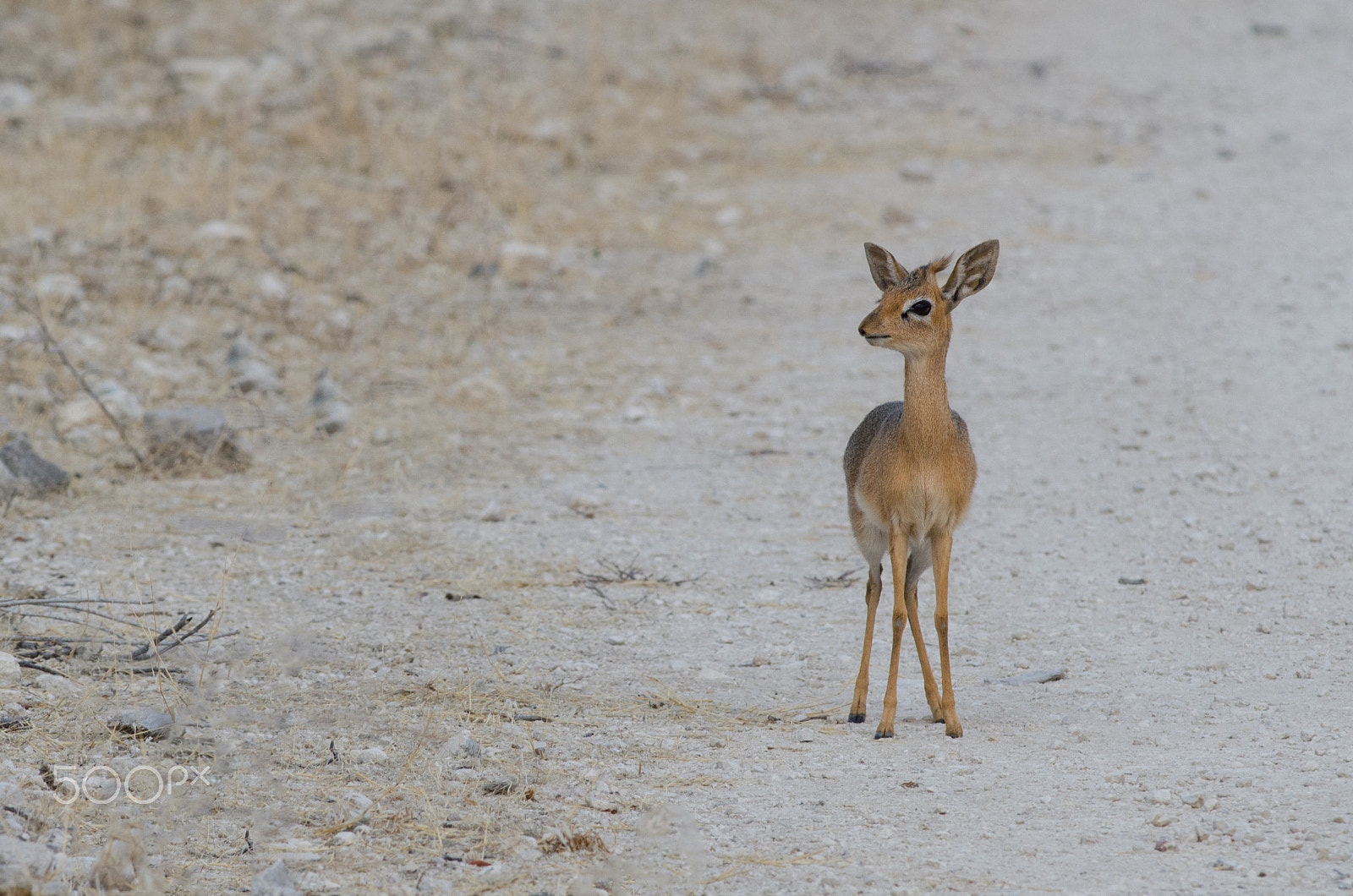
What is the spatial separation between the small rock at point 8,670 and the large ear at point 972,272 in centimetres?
306

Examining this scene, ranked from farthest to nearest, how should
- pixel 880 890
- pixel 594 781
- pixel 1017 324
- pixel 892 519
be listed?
pixel 1017 324 → pixel 892 519 → pixel 594 781 → pixel 880 890

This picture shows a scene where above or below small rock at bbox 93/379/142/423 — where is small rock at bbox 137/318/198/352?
above

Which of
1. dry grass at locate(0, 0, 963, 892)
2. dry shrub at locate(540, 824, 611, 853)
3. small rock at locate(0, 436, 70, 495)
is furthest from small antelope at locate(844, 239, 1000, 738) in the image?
small rock at locate(0, 436, 70, 495)

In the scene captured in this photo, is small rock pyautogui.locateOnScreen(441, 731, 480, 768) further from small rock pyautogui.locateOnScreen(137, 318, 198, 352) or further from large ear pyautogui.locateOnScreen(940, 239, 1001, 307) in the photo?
small rock pyautogui.locateOnScreen(137, 318, 198, 352)

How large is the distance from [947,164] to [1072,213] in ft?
5.30

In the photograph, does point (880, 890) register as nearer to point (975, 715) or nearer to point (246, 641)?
point (975, 715)

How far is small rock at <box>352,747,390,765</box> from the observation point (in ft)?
13.1

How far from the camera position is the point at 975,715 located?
449 cm

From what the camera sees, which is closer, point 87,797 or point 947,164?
point 87,797

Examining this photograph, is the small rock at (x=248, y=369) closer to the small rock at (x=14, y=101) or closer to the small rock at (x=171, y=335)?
the small rock at (x=171, y=335)

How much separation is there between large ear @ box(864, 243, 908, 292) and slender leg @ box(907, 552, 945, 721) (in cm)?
89

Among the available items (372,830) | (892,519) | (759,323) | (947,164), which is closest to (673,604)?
(892,519)

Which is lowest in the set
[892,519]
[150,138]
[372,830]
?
[372,830]

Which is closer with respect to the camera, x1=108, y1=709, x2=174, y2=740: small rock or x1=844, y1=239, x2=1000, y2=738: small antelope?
x1=108, y1=709, x2=174, y2=740: small rock
